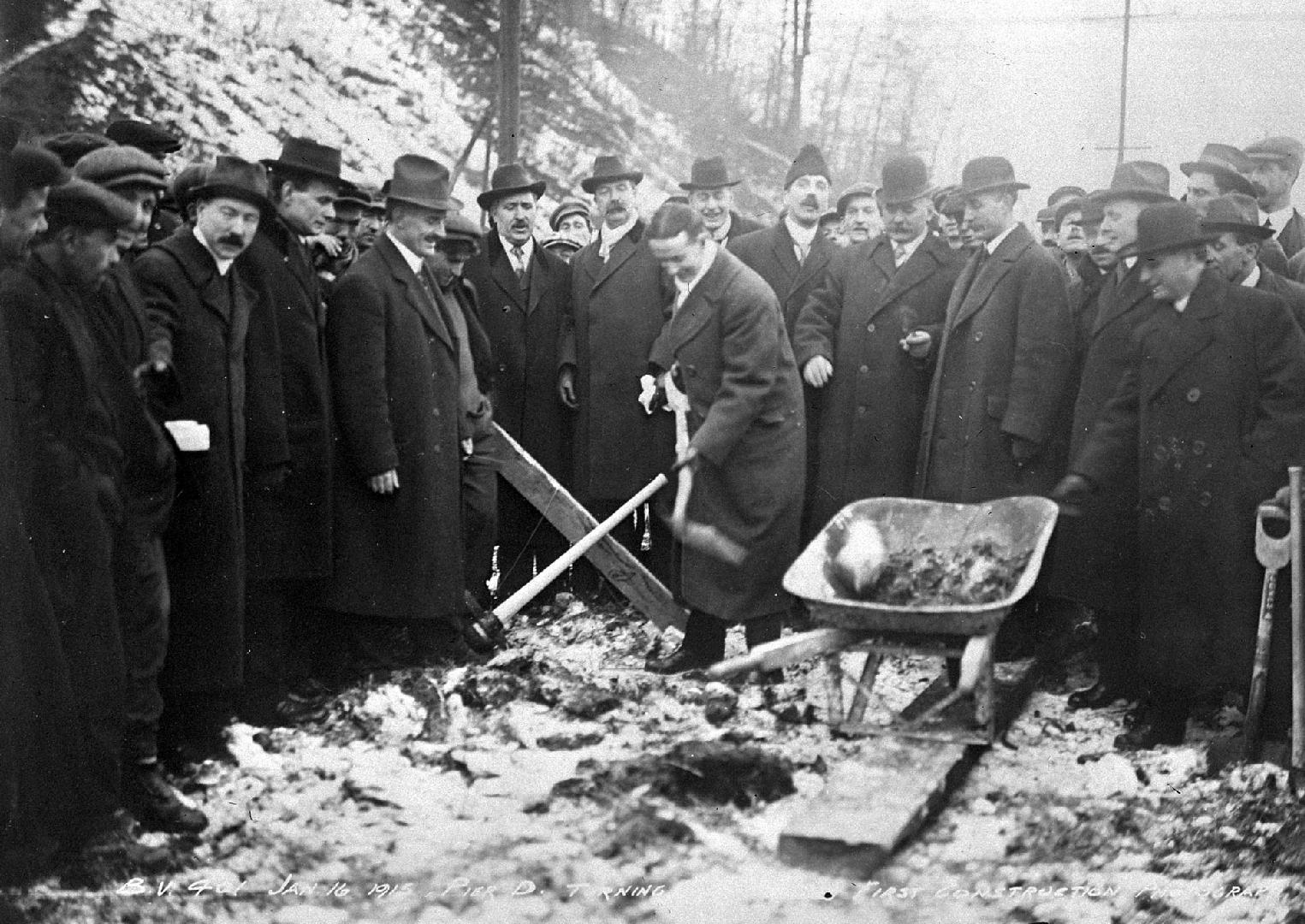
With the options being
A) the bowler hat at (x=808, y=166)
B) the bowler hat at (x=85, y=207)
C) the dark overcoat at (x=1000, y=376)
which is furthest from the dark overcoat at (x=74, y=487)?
the bowler hat at (x=808, y=166)

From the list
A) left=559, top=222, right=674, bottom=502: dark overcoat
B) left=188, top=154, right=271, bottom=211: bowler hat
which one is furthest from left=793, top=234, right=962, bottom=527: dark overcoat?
left=188, top=154, right=271, bottom=211: bowler hat

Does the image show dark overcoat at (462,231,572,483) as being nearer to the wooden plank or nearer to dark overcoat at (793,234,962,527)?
the wooden plank

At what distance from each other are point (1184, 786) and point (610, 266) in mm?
4161

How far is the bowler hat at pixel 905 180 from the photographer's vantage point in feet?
23.0

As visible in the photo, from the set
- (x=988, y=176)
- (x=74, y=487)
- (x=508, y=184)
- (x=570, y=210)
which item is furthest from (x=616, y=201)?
(x=74, y=487)

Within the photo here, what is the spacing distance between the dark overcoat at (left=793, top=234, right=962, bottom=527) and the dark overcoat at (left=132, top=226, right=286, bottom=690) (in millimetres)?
3291

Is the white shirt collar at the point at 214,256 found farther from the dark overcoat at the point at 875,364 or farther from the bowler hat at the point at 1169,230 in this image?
the bowler hat at the point at 1169,230

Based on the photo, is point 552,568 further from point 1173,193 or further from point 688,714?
point 1173,193

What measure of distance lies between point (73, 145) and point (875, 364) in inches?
158

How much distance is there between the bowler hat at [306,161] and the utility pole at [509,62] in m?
2.04

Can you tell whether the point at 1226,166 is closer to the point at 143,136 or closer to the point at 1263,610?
the point at 1263,610

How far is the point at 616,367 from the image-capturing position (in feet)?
25.2

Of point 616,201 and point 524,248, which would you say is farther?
point 616,201

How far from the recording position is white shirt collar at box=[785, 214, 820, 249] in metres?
7.68
